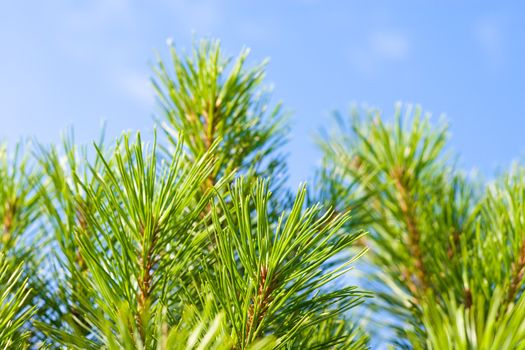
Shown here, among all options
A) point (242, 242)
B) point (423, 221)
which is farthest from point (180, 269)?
point (423, 221)

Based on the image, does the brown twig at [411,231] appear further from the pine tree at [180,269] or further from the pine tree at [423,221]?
the pine tree at [180,269]

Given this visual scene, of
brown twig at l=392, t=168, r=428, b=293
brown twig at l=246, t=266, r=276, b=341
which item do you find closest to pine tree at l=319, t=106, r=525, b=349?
brown twig at l=392, t=168, r=428, b=293

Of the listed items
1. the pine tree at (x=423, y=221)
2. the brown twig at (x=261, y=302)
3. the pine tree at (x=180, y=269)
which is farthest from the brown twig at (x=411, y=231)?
the brown twig at (x=261, y=302)

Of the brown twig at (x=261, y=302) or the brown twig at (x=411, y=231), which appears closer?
the brown twig at (x=261, y=302)

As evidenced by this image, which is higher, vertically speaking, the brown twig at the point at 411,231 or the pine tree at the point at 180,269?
the brown twig at the point at 411,231

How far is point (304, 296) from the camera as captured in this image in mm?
598

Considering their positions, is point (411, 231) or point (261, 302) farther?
point (411, 231)

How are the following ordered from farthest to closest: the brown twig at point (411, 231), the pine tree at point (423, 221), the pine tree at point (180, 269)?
the brown twig at point (411, 231) < the pine tree at point (423, 221) < the pine tree at point (180, 269)

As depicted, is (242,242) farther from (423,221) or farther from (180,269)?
(423,221)

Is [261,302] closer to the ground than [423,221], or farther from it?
closer to the ground

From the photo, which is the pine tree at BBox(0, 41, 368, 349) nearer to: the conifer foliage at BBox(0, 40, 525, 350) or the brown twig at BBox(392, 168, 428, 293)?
the conifer foliage at BBox(0, 40, 525, 350)

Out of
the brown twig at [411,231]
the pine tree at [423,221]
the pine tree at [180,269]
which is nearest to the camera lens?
the pine tree at [180,269]

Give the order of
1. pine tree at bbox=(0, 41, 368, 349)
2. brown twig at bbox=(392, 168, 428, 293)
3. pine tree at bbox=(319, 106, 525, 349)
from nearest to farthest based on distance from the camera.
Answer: pine tree at bbox=(0, 41, 368, 349) < pine tree at bbox=(319, 106, 525, 349) < brown twig at bbox=(392, 168, 428, 293)

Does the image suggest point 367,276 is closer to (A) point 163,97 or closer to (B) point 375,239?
(B) point 375,239
